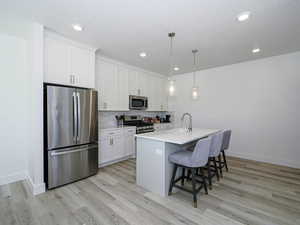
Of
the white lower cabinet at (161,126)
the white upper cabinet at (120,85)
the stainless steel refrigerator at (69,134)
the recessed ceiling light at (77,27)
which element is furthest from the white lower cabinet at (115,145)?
the recessed ceiling light at (77,27)

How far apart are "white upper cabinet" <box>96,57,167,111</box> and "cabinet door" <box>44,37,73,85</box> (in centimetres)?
90

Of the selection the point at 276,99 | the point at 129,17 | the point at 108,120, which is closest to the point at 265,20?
the point at 129,17

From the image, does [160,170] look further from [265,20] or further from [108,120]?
[265,20]

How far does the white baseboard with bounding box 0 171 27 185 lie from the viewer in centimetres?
254

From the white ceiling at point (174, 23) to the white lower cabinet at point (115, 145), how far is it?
200cm

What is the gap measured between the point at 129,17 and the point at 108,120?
9.20 ft

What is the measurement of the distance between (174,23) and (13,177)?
4007mm

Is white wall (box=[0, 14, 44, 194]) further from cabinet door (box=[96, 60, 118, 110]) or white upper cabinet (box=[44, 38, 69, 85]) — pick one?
cabinet door (box=[96, 60, 118, 110])

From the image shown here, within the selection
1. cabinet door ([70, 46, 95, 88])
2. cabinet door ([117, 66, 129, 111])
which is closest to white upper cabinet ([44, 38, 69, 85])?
cabinet door ([70, 46, 95, 88])

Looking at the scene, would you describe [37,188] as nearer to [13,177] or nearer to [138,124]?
[13,177]

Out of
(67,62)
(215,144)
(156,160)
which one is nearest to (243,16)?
(215,144)

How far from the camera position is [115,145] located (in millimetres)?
3598

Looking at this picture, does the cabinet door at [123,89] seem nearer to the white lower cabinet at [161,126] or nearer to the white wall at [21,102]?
the white lower cabinet at [161,126]

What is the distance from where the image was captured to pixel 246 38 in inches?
104
